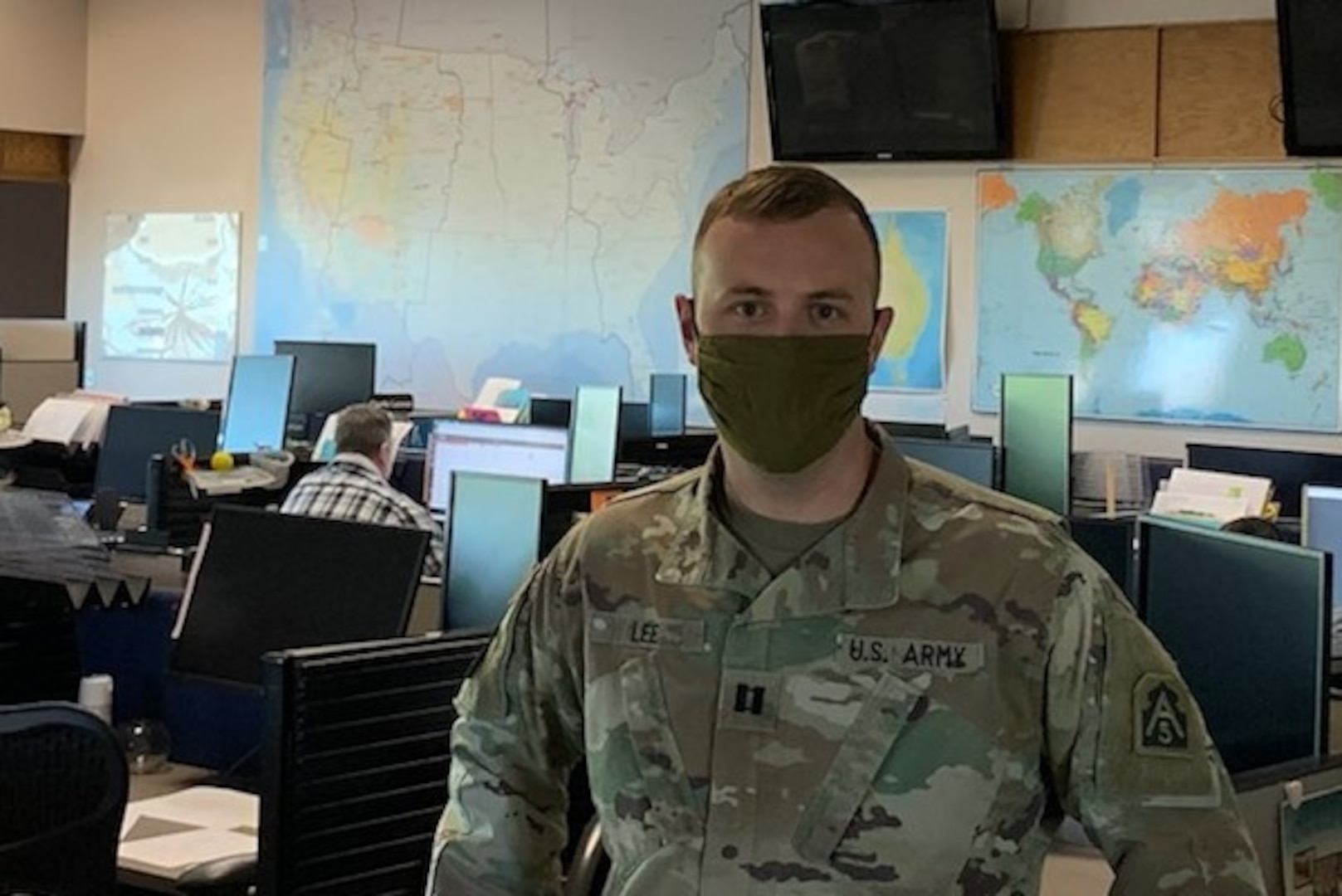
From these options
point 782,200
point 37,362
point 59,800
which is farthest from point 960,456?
point 37,362

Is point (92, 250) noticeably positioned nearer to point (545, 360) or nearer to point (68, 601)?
point (545, 360)

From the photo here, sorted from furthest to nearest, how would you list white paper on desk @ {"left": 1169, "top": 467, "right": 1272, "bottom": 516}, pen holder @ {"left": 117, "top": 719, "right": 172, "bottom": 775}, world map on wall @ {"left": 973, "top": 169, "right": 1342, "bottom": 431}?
1. world map on wall @ {"left": 973, "top": 169, "right": 1342, "bottom": 431}
2. white paper on desk @ {"left": 1169, "top": 467, "right": 1272, "bottom": 516}
3. pen holder @ {"left": 117, "top": 719, "right": 172, "bottom": 775}

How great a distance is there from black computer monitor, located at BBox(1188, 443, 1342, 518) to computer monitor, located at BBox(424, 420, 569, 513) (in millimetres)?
1865

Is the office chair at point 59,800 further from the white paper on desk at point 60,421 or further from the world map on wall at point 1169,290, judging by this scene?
the world map on wall at point 1169,290

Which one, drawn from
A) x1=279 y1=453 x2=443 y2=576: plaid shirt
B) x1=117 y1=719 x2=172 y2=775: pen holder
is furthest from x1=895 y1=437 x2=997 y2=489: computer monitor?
x1=117 y1=719 x2=172 y2=775: pen holder

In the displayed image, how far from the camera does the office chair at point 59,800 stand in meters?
2.37

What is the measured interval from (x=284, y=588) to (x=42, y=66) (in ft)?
28.9

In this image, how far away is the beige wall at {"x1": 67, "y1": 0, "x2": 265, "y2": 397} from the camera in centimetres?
1073

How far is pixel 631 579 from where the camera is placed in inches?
62.7

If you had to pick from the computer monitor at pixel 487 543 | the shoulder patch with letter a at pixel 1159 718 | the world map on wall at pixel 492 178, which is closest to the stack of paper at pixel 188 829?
the computer monitor at pixel 487 543

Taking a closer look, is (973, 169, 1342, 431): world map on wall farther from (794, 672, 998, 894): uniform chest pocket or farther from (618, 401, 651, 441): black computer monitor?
(794, 672, 998, 894): uniform chest pocket

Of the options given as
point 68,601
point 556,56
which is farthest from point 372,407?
point 556,56

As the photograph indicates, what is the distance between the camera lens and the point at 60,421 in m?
7.25

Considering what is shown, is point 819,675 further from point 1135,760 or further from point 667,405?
point 667,405
